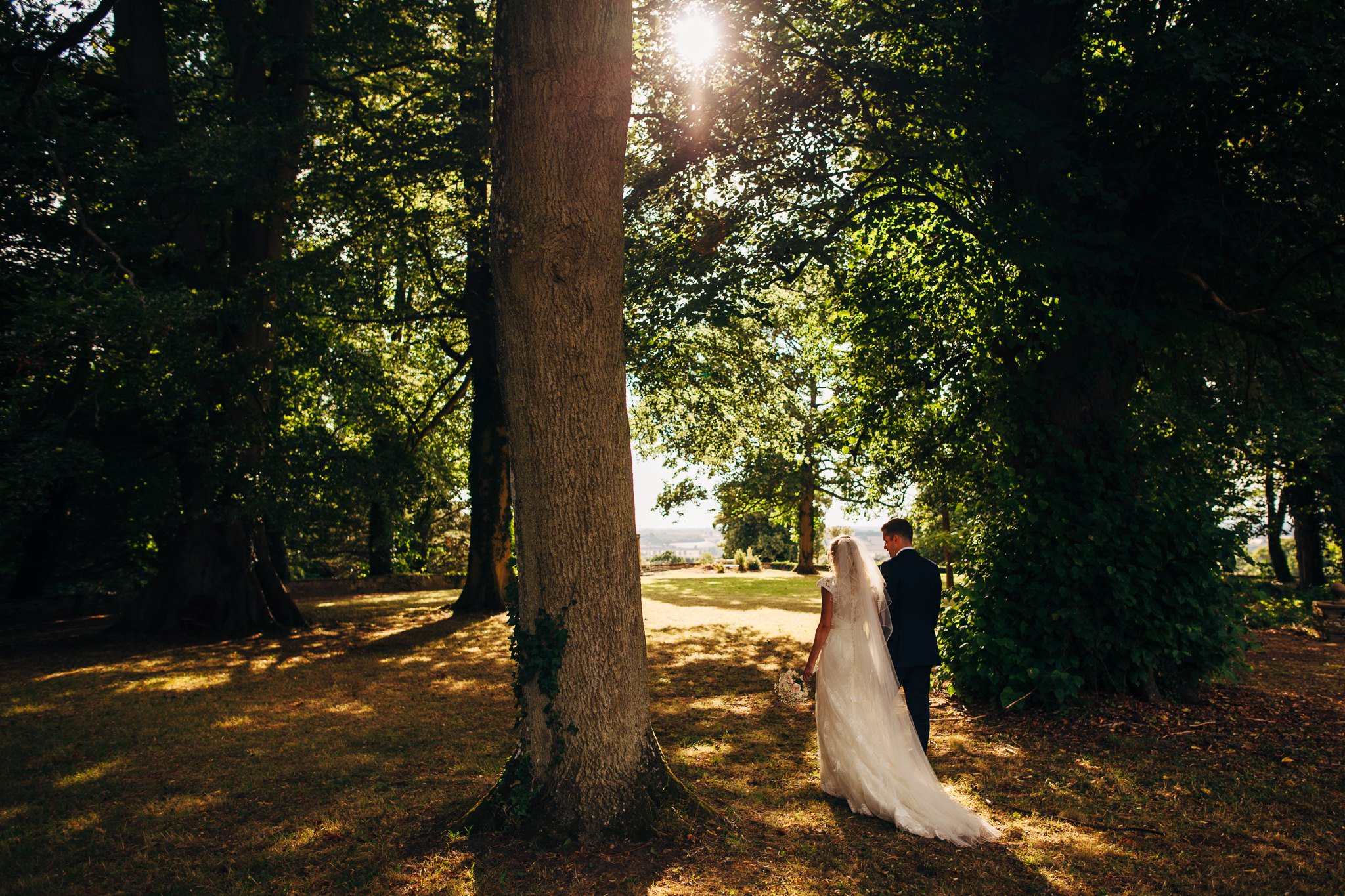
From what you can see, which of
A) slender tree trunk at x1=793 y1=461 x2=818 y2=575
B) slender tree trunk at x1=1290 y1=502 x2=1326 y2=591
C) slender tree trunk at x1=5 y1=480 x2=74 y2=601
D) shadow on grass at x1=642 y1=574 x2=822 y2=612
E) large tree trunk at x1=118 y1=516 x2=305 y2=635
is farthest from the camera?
Answer: slender tree trunk at x1=793 y1=461 x2=818 y2=575

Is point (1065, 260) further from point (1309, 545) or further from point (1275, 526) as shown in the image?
point (1275, 526)

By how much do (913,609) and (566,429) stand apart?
11.0 ft

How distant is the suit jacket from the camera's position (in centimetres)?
603

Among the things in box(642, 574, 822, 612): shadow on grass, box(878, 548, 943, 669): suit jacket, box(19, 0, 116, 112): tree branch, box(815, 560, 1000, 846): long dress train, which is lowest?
box(642, 574, 822, 612): shadow on grass

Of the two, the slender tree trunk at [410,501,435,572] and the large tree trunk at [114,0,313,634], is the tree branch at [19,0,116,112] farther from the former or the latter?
the slender tree trunk at [410,501,435,572]

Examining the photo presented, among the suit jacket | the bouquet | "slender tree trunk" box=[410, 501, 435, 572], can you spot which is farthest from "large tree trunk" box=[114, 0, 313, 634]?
"slender tree trunk" box=[410, 501, 435, 572]

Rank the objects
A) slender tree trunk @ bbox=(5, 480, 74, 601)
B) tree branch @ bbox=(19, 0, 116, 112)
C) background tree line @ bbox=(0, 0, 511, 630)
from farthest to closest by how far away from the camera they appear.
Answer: slender tree trunk @ bbox=(5, 480, 74, 601) < background tree line @ bbox=(0, 0, 511, 630) < tree branch @ bbox=(19, 0, 116, 112)

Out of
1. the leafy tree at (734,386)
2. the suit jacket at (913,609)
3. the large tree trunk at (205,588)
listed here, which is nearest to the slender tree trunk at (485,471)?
the leafy tree at (734,386)

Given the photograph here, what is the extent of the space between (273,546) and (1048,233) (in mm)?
24359

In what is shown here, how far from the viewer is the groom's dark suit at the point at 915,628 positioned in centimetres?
604

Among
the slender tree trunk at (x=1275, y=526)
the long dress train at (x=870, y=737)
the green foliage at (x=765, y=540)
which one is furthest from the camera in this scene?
the green foliage at (x=765, y=540)

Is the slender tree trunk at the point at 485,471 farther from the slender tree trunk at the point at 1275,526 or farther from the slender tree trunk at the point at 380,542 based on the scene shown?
the slender tree trunk at the point at 1275,526

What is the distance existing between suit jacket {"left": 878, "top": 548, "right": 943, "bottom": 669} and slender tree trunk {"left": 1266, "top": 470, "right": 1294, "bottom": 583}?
2208 cm

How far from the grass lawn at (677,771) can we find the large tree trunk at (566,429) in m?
0.44
